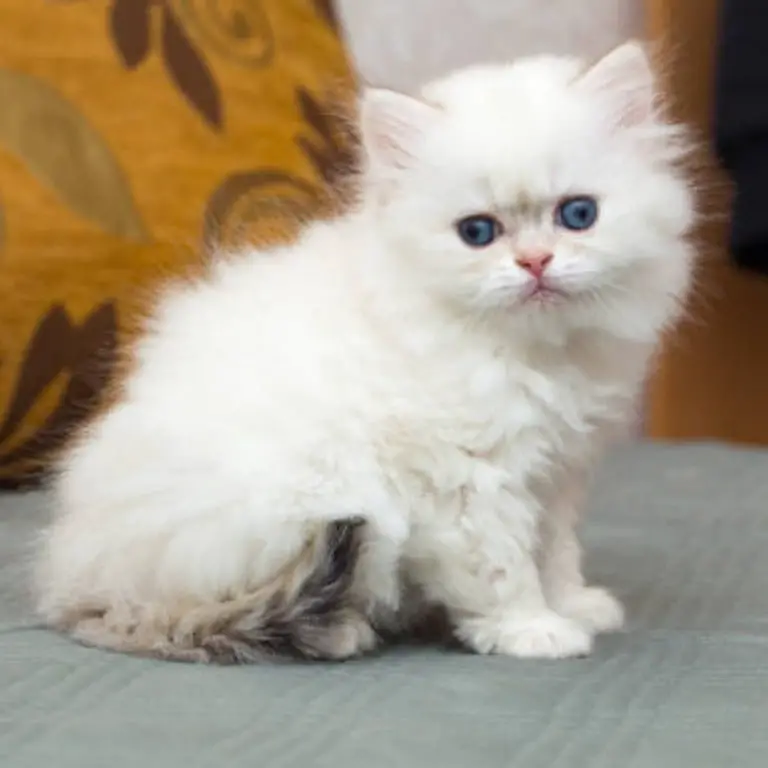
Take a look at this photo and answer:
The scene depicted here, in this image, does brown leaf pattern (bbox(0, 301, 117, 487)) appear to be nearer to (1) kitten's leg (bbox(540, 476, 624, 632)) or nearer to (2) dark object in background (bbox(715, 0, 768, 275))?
(1) kitten's leg (bbox(540, 476, 624, 632))

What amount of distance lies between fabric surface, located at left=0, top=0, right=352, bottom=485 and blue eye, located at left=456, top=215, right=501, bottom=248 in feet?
1.60

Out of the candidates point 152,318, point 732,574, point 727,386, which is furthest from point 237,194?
point 727,386

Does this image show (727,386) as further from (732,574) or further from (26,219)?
(26,219)

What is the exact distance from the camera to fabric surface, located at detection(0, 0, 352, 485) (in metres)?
1.40

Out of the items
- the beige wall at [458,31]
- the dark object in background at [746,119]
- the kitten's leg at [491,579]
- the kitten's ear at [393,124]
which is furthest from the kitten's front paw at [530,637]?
the beige wall at [458,31]

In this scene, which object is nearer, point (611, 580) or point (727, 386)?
point (611, 580)

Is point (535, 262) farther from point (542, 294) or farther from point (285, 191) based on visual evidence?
point (285, 191)

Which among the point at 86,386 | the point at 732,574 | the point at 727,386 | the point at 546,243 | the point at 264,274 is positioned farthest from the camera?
the point at 727,386

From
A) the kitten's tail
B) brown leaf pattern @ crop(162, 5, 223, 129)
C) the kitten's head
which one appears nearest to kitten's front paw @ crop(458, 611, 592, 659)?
the kitten's tail

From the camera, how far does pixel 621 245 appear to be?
98 cm

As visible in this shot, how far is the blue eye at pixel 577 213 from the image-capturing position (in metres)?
0.97

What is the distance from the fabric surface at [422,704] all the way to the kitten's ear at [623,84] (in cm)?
39

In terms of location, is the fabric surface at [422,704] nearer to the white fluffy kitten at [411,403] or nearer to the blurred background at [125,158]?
the white fluffy kitten at [411,403]

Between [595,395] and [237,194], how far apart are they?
625 mm
